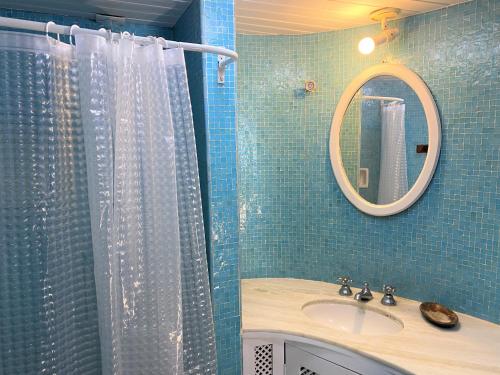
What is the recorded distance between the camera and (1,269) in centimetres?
101

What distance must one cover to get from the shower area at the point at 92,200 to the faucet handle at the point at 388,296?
4.06 ft

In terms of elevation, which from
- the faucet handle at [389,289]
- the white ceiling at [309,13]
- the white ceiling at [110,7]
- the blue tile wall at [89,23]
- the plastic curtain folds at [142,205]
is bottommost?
the faucet handle at [389,289]

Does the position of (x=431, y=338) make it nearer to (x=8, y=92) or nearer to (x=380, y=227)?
(x=380, y=227)

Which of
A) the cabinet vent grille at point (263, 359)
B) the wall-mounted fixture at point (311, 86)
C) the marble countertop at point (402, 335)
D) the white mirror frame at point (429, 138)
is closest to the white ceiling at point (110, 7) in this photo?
the wall-mounted fixture at point (311, 86)

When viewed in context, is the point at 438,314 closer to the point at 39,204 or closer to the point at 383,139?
the point at 383,139

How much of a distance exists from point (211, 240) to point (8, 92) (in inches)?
33.5

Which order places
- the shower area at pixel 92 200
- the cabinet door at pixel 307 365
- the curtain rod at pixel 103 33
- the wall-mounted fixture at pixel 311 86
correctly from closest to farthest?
the curtain rod at pixel 103 33, the shower area at pixel 92 200, the cabinet door at pixel 307 365, the wall-mounted fixture at pixel 311 86

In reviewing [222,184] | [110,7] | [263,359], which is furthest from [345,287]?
[110,7]

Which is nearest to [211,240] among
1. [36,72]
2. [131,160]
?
[131,160]

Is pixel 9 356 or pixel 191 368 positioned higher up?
pixel 9 356

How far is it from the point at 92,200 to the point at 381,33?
5.42 feet

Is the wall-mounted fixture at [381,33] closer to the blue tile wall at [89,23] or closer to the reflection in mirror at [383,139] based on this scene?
the reflection in mirror at [383,139]

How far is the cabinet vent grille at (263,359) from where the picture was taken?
1.85 metres

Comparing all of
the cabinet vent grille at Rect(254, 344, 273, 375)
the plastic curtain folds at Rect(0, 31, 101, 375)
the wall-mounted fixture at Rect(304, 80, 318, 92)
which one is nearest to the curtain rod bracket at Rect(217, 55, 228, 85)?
the plastic curtain folds at Rect(0, 31, 101, 375)
